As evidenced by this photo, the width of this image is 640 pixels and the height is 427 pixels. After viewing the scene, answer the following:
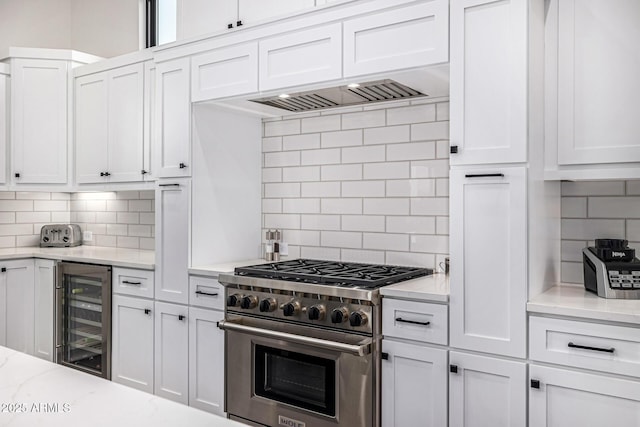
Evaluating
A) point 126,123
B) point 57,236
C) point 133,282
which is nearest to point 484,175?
point 133,282

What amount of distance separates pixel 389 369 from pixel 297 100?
1.65m

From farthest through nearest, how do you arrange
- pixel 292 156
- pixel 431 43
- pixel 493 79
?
pixel 292 156
pixel 431 43
pixel 493 79

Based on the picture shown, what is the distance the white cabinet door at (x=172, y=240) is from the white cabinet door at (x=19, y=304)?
1358 mm

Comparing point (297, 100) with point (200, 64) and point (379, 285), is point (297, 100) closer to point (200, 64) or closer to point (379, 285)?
point (200, 64)

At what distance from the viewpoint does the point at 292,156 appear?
11.7 ft

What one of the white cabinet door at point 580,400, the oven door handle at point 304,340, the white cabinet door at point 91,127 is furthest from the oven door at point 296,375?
the white cabinet door at point 91,127

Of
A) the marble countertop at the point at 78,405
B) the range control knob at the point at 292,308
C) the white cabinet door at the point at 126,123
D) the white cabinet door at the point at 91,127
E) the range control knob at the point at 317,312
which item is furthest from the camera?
the white cabinet door at the point at 91,127

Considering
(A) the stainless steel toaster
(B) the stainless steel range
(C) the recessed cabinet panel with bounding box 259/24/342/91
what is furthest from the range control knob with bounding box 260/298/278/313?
(A) the stainless steel toaster

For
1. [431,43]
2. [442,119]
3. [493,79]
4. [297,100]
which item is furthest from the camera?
[297,100]

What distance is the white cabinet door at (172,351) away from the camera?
A: 3285 millimetres

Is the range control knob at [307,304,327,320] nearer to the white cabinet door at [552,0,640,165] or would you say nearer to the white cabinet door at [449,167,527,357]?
the white cabinet door at [449,167,527,357]

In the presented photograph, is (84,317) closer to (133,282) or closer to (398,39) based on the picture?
(133,282)

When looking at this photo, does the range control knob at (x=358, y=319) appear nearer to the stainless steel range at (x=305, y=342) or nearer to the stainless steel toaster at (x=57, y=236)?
the stainless steel range at (x=305, y=342)

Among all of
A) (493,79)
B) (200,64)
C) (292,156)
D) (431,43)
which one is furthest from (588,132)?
(200,64)
